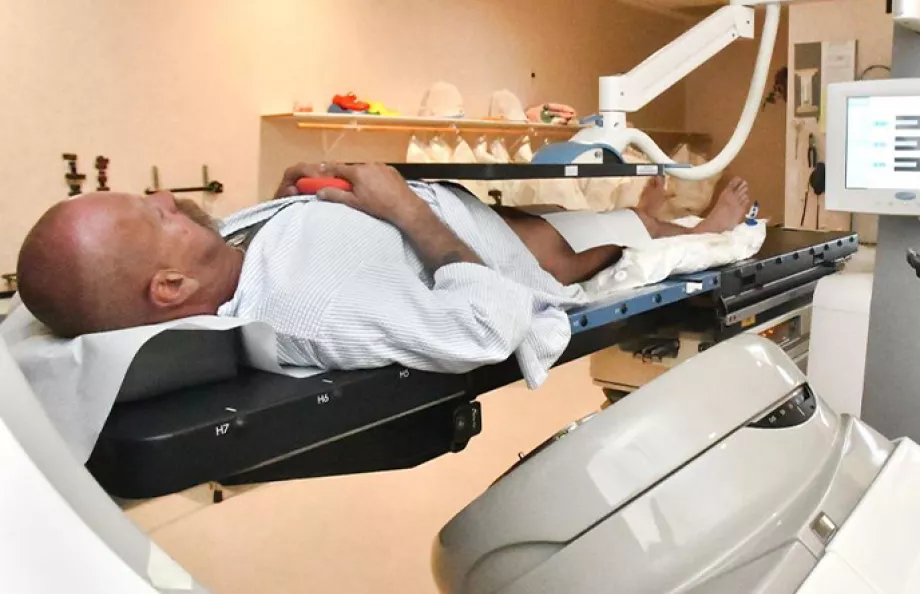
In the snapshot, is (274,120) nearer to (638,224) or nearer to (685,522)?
(638,224)

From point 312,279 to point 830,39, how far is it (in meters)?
3.82

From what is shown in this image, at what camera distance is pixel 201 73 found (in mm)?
3646

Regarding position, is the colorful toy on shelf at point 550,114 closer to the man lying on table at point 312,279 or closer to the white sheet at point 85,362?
the man lying on table at point 312,279

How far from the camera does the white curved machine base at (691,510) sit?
943mm

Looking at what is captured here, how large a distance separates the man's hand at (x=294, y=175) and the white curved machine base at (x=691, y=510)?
0.86 m

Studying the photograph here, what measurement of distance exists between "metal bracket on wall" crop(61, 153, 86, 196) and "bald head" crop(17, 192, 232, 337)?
7.47 feet

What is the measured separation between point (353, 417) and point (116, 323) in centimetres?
35

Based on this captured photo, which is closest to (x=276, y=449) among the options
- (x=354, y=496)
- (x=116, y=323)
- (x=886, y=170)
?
(x=116, y=323)

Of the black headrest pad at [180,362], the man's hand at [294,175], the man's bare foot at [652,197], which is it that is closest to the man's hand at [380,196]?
the man's hand at [294,175]

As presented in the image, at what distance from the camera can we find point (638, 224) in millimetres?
2039

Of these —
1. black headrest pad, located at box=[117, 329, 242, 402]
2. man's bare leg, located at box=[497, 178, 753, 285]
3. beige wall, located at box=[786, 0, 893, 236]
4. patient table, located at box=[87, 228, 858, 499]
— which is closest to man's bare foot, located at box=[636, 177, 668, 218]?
man's bare leg, located at box=[497, 178, 753, 285]

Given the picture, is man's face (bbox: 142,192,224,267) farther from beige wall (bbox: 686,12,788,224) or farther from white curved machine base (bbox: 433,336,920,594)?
beige wall (bbox: 686,12,788,224)

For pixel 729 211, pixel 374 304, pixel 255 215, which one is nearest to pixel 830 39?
pixel 729 211

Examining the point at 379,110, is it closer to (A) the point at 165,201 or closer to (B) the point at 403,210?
(B) the point at 403,210
